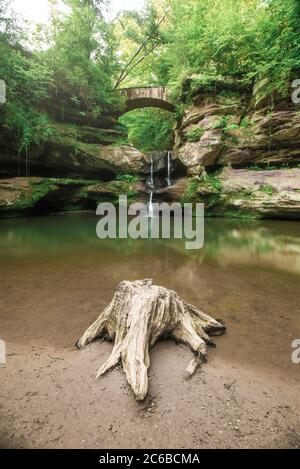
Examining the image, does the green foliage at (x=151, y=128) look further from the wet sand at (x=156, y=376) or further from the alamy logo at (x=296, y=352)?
the alamy logo at (x=296, y=352)

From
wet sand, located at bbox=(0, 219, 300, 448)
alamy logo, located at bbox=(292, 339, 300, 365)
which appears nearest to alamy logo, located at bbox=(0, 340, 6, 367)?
wet sand, located at bbox=(0, 219, 300, 448)

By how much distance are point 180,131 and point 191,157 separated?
3.48 m

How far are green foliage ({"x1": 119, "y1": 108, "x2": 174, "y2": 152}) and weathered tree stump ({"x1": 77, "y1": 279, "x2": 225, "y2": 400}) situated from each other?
56.0ft

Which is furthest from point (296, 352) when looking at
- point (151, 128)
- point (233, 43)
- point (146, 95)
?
point (151, 128)

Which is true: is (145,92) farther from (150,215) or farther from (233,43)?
(150,215)

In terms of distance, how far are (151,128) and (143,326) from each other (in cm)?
1985

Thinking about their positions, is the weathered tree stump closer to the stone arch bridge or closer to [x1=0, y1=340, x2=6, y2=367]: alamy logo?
[x1=0, y1=340, x2=6, y2=367]: alamy logo

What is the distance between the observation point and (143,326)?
6.82 ft

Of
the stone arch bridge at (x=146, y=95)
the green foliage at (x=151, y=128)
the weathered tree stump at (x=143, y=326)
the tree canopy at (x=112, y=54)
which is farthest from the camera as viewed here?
the green foliage at (x=151, y=128)

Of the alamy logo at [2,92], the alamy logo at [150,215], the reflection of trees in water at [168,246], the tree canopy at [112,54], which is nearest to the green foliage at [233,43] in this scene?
the tree canopy at [112,54]

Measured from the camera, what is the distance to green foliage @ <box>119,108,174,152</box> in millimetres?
18375

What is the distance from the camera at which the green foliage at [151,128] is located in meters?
18.4

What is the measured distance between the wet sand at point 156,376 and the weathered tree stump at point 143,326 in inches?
3.4

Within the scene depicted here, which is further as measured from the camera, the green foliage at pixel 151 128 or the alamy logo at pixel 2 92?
the green foliage at pixel 151 128
